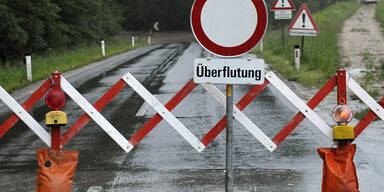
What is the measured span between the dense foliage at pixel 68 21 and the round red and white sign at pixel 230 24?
27921mm

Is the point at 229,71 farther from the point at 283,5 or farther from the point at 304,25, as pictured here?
the point at 283,5

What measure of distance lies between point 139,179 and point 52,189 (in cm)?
158

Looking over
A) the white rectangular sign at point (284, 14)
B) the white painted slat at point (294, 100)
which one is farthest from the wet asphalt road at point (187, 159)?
the white rectangular sign at point (284, 14)

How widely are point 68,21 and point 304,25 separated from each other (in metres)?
32.3

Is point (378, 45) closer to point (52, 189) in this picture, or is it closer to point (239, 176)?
point (239, 176)

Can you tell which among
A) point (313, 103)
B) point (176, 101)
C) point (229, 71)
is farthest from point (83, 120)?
point (313, 103)

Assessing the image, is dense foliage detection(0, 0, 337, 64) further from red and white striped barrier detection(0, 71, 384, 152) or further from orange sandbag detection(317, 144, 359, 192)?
orange sandbag detection(317, 144, 359, 192)

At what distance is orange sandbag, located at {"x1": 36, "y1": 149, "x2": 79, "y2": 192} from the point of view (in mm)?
5891

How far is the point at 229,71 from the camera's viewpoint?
5531 millimetres

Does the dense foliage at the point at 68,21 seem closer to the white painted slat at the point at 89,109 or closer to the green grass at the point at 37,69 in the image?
the green grass at the point at 37,69

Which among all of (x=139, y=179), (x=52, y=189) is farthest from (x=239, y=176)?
(x=52, y=189)

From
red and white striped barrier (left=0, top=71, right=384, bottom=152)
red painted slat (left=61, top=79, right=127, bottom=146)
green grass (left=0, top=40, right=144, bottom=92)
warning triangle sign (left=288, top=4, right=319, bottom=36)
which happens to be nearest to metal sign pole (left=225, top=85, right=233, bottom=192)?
red and white striped barrier (left=0, top=71, right=384, bottom=152)

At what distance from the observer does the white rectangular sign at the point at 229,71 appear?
18.1 ft

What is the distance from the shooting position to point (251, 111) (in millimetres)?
12562
